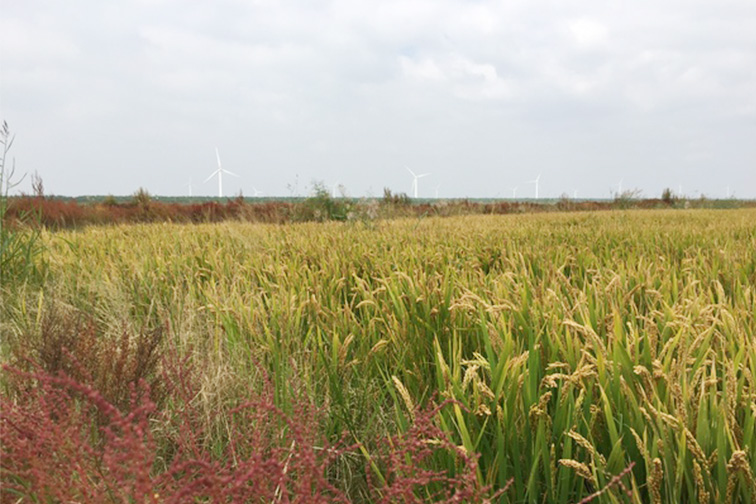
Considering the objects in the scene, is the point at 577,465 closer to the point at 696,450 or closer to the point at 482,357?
the point at 696,450

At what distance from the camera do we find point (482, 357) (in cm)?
166

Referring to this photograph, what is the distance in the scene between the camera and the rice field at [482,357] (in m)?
1.22

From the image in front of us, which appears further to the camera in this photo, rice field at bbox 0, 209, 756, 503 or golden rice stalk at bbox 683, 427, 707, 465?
rice field at bbox 0, 209, 756, 503

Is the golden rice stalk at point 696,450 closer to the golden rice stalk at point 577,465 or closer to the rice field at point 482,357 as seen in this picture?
the rice field at point 482,357

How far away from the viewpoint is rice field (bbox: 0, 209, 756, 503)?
4.01 feet

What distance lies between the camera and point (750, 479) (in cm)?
107

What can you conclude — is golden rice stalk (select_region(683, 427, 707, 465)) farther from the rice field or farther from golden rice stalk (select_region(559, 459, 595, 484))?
golden rice stalk (select_region(559, 459, 595, 484))

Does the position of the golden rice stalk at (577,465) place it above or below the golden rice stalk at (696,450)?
below

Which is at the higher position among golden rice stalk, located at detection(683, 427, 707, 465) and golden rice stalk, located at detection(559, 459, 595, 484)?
golden rice stalk, located at detection(683, 427, 707, 465)

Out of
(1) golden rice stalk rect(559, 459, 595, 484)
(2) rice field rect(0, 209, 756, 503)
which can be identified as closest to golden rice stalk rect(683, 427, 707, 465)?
(2) rice field rect(0, 209, 756, 503)

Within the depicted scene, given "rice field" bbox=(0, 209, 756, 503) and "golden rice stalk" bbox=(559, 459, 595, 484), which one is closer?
"golden rice stalk" bbox=(559, 459, 595, 484)

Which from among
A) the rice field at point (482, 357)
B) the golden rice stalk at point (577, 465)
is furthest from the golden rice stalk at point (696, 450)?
the golden rice stalk at point (577, 465)

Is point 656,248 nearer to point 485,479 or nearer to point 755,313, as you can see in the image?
point 755,313

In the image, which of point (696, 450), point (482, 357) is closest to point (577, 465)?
point (696, 450)
